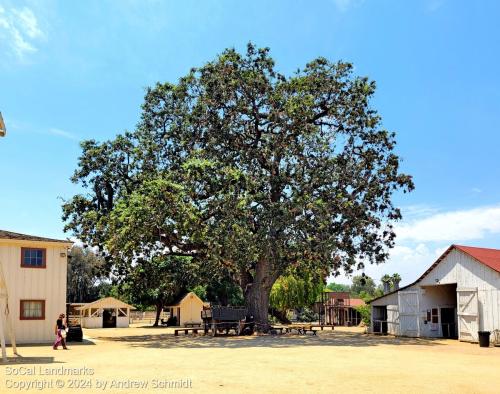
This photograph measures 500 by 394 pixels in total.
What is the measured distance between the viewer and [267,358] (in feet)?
64.0

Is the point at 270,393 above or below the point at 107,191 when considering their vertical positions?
below

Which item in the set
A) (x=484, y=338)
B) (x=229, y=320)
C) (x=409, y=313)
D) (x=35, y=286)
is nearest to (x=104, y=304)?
(x=229, y=320)

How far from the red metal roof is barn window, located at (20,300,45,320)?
77.1ft

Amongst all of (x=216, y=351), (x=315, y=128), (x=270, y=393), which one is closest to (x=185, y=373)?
(x=270, y=393)

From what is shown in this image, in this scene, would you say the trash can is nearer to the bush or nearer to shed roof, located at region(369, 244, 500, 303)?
shed roof, located at region(369, 244, 500, 303)

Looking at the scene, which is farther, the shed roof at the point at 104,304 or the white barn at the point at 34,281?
the shed roof at the point at 104,304

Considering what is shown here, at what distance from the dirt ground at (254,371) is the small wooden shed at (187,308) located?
109 feet

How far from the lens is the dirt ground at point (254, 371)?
505 inches

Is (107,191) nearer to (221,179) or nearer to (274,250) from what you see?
(221,179)

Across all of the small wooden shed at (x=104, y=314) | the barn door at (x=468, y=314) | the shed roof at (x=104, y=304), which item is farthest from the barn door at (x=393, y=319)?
the shed roof at (x=104, y=304)

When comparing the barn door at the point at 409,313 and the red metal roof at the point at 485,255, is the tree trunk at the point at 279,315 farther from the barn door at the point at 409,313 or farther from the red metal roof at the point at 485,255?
the red metal roof at the point at 485,255

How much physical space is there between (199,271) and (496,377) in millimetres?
26036

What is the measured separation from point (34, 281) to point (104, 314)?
95.2ft

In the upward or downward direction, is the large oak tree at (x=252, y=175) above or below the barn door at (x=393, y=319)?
above
